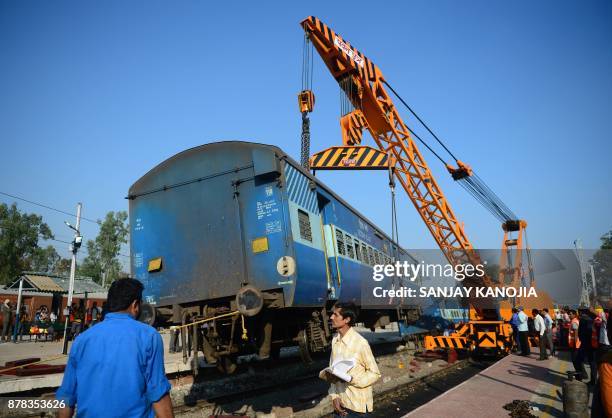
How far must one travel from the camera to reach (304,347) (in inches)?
259

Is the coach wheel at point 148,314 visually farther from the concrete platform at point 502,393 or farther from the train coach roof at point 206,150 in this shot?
the concrete platform at point 502,393

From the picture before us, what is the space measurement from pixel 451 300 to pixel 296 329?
1180 centimetres

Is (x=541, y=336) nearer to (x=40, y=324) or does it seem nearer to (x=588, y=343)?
(x=588, y=343)

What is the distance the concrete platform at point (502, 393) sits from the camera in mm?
6168

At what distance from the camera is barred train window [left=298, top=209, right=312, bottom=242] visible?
6487mm

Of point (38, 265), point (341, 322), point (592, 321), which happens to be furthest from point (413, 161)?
point (38, 265)

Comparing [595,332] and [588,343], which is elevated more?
[595,332]

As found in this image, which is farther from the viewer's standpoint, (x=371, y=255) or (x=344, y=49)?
(x=344, y=49)

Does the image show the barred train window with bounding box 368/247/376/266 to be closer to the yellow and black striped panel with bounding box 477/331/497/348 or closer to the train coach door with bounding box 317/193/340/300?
the train coach door with bounding box 317/193/340/300

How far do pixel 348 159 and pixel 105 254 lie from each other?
49760mm

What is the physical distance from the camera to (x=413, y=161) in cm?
1628

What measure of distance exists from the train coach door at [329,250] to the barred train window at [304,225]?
0.76 metres

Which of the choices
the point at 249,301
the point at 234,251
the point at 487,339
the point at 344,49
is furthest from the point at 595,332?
the point at 344,49

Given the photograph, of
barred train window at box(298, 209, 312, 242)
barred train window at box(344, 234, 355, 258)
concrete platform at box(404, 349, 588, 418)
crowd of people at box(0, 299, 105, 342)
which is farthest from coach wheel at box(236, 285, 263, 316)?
crowd of people at box(0, 299, 105, 342)
